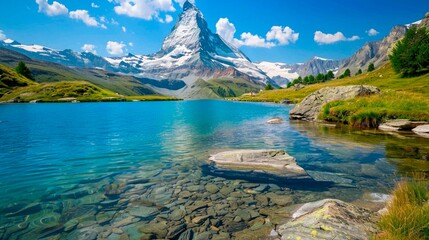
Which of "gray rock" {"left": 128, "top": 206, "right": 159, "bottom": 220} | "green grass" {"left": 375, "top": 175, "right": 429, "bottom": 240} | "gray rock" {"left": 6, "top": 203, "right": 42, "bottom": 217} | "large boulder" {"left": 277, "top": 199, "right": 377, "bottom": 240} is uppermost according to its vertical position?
"green grass" {"left": 375, "top": 175, "right": 429, "bottom": 240}

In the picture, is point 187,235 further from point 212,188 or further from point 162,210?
point 212,188

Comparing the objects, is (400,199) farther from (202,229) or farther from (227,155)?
(227,155)

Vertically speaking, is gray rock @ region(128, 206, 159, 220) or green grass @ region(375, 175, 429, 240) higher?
green grass @ region(375, 175, 429, 240)

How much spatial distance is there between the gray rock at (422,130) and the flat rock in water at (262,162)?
75.8ft

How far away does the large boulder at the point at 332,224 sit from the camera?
850 cm

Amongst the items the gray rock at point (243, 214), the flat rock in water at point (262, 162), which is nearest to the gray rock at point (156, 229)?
the gray rock at point (243, 214)

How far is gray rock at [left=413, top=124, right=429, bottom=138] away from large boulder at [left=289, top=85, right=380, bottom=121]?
59.7 ft

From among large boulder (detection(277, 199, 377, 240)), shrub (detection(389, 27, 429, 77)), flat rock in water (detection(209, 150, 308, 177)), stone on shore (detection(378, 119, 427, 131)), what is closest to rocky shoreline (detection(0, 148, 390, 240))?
large boulder (detection(277, 199, 377, 240))

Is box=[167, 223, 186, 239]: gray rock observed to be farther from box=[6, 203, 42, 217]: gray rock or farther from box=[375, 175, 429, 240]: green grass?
box=[6, 203, 42, 217]: gray rock

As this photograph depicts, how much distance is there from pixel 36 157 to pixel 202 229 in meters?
20.9

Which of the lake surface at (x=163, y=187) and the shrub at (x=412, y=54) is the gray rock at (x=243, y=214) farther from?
the shrub at (x=412, y=54)

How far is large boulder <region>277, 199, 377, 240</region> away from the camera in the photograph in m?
8.50

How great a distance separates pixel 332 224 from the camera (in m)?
9.02

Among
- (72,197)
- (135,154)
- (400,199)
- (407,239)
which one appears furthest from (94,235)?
(135,154)
